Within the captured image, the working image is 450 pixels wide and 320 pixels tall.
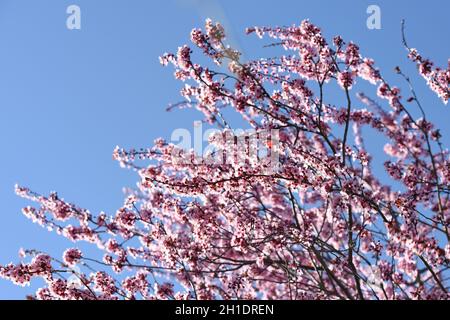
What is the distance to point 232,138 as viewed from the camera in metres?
7.93

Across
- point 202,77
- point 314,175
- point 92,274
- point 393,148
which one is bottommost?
point 92,274

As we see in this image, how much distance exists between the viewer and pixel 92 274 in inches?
313
